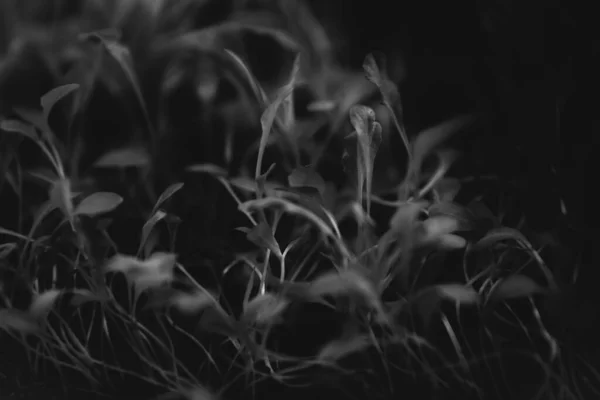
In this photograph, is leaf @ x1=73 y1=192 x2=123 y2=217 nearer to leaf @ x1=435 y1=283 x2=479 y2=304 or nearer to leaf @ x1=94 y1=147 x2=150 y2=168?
leaf @ x1=94 y1=147 x2=150 y2=168


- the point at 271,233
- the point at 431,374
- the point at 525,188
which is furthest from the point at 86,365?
the point at 525,188

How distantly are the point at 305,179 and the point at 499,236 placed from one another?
23 cm

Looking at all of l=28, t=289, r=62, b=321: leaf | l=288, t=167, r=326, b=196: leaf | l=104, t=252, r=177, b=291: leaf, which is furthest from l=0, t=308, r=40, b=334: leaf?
l=288, t=167, r=326, b=196: leaf

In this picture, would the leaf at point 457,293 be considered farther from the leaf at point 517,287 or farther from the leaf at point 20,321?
the leaf at point 20,321

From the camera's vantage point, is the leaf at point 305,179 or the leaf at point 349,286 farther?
the leaf at point 305,179

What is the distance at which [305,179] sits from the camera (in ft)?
2.42

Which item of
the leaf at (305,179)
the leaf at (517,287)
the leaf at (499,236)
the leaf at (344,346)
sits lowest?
the leaf at (344,346)

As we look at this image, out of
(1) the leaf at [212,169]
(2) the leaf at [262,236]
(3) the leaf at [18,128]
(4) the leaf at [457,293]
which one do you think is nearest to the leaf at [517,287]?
(4) the leaf at [457,293]

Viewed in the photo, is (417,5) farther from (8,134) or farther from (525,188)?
(8,134)

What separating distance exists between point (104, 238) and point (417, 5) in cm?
53

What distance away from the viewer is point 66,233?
2.66ft

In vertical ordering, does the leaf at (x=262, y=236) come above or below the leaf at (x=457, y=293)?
above

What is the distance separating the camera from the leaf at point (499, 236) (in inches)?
28.1

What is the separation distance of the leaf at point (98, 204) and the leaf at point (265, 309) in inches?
8.0
